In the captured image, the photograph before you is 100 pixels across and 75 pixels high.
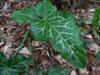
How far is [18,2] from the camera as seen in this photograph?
101 inches

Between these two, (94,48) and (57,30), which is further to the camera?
(94,48)

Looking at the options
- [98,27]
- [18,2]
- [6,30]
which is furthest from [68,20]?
[18,2]

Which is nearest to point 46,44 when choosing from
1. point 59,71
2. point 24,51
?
point 24,51

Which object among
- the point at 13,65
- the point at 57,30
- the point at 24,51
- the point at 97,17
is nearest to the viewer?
the point at 57,30

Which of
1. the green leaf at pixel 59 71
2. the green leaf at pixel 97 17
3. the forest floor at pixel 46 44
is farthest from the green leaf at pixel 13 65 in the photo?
the green leaf at pixel 97 17

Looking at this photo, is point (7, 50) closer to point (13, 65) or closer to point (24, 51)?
point (24, 51)

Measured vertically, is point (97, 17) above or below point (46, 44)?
above

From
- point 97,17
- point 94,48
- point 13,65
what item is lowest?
point 94,48

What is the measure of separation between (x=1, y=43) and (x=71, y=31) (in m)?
0.79

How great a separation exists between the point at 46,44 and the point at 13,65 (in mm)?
508

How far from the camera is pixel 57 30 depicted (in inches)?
58.9

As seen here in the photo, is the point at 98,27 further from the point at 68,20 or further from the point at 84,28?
the point at 68,20

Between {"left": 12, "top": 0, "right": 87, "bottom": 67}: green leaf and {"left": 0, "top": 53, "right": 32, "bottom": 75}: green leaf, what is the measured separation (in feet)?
0.80

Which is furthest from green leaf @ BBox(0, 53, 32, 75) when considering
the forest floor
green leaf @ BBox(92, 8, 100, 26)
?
green leaf @ BBox(92, 8, 100, 26)
